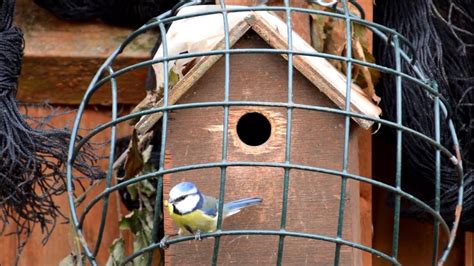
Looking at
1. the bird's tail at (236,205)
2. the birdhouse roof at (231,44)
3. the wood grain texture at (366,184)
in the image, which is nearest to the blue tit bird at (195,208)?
the bird's tail at (236,205)

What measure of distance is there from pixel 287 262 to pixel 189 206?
0.77ft

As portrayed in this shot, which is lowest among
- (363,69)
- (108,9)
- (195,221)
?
(195,221)

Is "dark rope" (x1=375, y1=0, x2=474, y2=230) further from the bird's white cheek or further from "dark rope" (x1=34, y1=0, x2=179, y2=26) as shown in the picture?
the bird's white cheek

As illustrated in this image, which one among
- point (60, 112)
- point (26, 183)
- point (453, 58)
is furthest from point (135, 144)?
point (453, 58)

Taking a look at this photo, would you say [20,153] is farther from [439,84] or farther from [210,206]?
[439,84]

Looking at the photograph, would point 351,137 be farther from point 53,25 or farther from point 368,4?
point 53,25

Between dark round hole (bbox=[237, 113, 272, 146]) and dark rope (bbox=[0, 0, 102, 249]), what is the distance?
1.06 feet

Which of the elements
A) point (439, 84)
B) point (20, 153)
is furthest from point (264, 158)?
point (439, 84)

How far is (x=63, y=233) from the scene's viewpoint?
3623mm

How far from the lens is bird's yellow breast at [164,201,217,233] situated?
2.84 meters

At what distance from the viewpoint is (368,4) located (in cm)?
340

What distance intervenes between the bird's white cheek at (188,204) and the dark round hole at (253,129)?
31 centimetres

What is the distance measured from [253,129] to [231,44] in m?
0.28

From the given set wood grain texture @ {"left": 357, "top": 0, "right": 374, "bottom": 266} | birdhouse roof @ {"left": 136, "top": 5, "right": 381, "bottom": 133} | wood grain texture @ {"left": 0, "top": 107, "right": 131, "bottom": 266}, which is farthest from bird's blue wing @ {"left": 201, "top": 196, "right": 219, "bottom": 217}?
wood grain texture @ {"left": 0, "top": 107, "right": 131, "bottom": 266}
